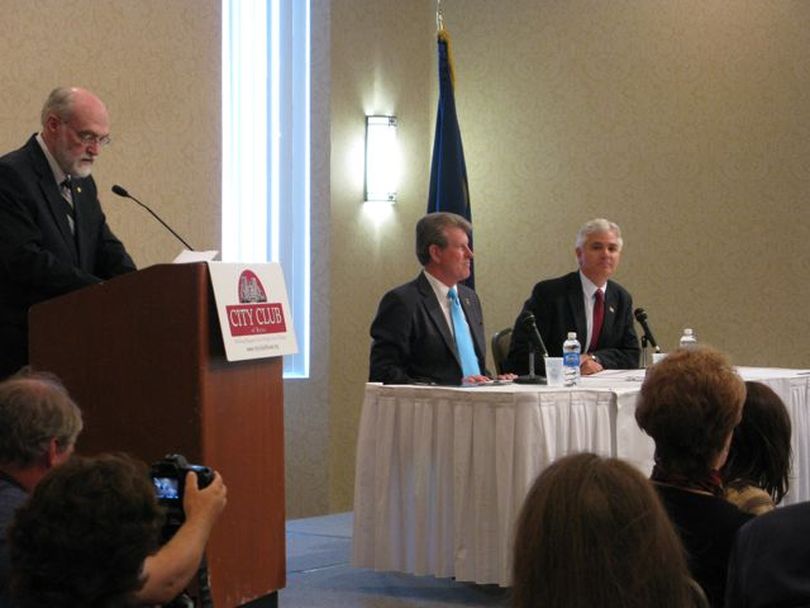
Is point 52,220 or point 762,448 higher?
point 52,220

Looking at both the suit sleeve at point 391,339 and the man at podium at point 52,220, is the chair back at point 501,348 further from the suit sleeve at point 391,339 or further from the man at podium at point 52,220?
the man at podium at point 52,220

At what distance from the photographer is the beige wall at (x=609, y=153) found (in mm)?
6824

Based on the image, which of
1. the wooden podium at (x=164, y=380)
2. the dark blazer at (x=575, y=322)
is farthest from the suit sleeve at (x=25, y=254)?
the dark blazer at (x=575, y=322)

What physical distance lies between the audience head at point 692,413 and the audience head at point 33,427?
111 centimetres

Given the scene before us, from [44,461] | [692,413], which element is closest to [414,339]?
[692,413]

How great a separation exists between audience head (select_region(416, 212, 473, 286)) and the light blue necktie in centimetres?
9

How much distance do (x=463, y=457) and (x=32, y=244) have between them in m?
1.72

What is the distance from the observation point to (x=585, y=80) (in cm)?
741

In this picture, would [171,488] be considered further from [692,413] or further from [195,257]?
[195,257]

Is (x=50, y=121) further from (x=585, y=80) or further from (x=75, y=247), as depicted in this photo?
(x=585, y=80)

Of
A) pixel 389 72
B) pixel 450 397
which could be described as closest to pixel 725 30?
pixel 389 72

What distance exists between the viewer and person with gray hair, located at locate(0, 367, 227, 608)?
2125 millimetres

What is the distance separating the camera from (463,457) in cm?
462

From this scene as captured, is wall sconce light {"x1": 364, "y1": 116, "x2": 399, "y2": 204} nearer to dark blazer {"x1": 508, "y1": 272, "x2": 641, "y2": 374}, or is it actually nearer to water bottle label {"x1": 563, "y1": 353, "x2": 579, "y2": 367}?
dark blazer {"x1": 508, "y1": 272, "x2": 641, "y2": 374}
